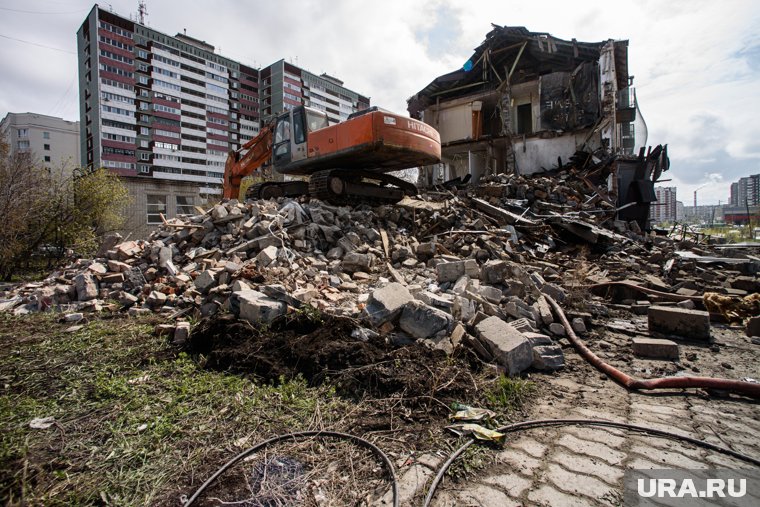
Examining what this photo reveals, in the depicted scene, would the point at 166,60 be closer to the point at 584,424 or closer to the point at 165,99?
the point at 165,99

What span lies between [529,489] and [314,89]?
94175 mm

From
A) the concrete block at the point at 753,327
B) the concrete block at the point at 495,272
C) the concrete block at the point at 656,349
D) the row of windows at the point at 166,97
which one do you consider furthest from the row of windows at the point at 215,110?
the concrete block at the point at 753,327

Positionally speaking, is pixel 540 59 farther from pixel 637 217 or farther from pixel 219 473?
pixel 219 473

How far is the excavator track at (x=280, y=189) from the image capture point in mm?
11047

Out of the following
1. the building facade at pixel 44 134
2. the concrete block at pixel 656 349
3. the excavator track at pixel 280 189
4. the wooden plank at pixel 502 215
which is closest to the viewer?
the concrete block at pixel 656 349

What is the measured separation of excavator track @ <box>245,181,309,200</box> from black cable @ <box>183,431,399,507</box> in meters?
9.25

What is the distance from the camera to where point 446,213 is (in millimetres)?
10117

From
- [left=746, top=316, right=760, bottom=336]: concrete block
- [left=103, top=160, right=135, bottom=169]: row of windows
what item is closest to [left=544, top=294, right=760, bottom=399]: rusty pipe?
[left=746, top=316, right=760, bottom=336]: concrete block

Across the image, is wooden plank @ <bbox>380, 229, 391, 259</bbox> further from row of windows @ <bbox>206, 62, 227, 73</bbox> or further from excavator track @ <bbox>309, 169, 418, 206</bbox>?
row of windows @ <bbox>206, 62, 227, 73</bbox>

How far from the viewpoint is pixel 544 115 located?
18.4 m

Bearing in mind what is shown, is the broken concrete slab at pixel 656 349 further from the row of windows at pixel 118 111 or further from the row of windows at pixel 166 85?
the row of windows at pixel 166 85

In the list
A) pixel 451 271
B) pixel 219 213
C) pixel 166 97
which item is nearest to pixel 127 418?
pixel 451 271

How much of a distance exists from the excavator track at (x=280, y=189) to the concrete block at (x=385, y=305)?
7518 millimetres

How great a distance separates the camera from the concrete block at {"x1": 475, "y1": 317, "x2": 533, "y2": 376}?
11.2 ft
